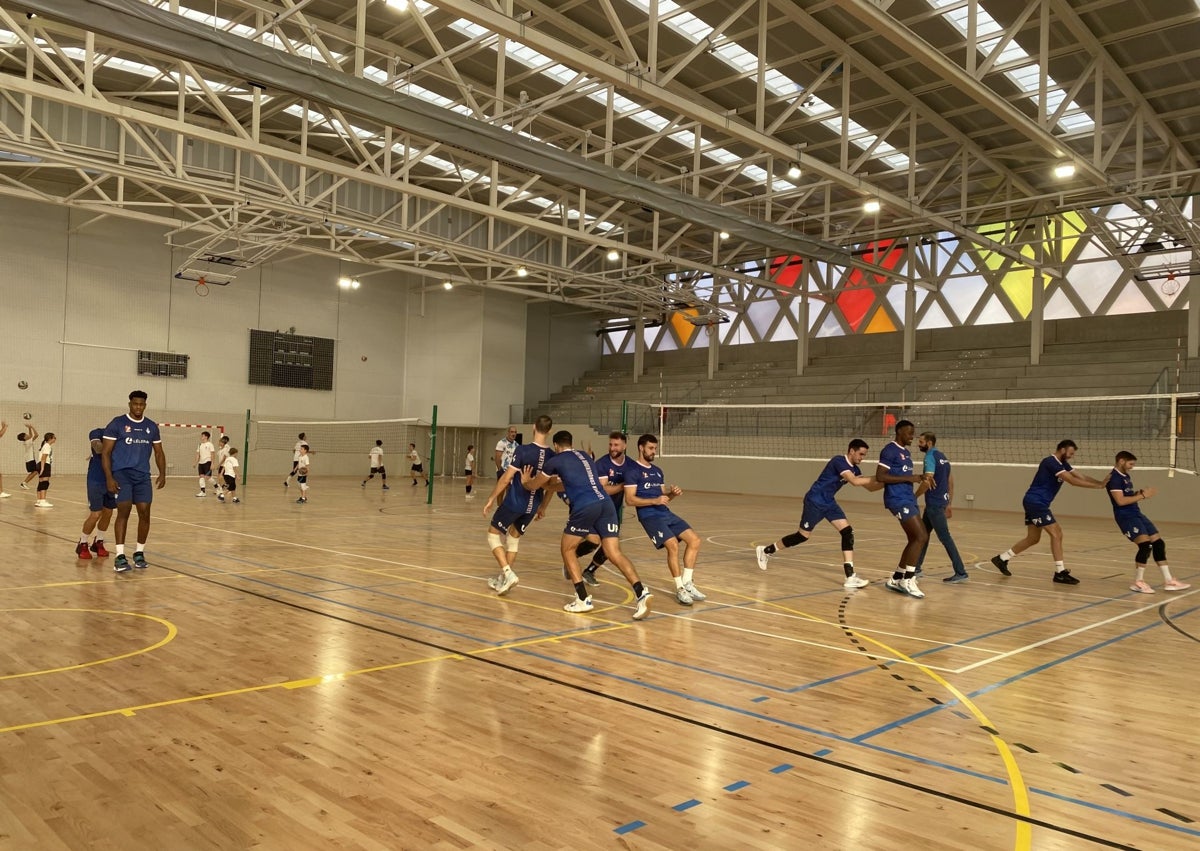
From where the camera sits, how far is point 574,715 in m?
4.95

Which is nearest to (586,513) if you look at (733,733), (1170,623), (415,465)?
(733,733)

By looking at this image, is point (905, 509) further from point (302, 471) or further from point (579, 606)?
point (302, 471)

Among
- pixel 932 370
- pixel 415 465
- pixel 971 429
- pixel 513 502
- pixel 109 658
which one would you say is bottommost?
pixel 109 658

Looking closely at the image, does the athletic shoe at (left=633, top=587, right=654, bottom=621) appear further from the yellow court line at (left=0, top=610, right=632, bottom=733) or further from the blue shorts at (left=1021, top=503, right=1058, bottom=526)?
the blue shorts at (left=1021, top=503, right=1058, bottom=526)

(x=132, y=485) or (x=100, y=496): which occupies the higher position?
(x=132, y=485)

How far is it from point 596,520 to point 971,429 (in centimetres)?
2275

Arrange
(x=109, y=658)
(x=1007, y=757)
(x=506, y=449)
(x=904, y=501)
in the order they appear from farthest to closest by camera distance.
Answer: (x=506, y=449) < (x=904, y=501) < (x=109, y=658) < (x=1007, y=757)

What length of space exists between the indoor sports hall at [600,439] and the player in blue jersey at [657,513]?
0.06 metres

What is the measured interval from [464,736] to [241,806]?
4.05ft

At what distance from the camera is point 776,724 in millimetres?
4871

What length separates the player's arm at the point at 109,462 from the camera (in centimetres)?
934

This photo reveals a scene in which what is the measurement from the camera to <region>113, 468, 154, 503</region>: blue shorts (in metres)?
9.54

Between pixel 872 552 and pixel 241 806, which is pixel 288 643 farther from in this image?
pixel 872 552

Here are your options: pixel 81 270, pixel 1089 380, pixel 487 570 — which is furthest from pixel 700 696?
pixel 81 270
